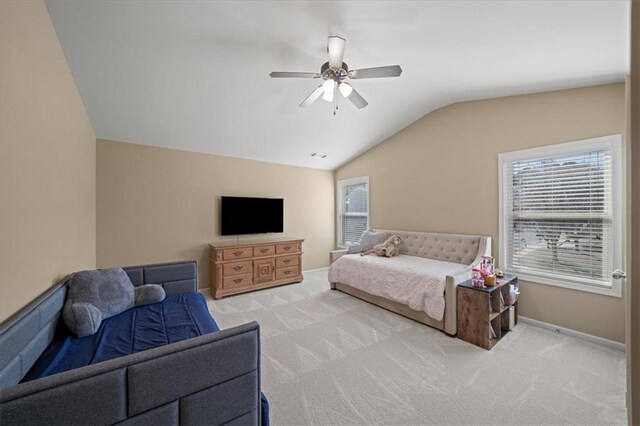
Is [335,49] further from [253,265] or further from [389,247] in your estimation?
[253,265]

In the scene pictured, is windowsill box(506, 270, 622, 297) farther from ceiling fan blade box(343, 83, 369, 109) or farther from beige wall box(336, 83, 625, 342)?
ceiling fan blade box(343, 83, 369, 109)

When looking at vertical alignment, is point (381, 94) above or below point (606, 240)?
Result: above

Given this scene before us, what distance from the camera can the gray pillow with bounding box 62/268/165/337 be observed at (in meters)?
1.77

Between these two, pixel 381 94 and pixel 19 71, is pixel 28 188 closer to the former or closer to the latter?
pixel 19 71

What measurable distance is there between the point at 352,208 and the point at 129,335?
179 inches

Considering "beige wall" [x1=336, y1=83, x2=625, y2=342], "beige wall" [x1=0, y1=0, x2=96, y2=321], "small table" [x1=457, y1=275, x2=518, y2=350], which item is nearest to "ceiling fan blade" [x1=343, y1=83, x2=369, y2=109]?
"beige wall" [x1=336, y1=83, x2=625, y2=342]

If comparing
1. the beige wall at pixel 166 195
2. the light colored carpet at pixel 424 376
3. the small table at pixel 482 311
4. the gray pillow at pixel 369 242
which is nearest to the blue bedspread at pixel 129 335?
the light colored carpet at pixel 424 376

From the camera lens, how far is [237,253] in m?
4.05

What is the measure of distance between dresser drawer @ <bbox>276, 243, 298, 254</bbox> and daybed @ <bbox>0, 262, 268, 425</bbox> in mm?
2677

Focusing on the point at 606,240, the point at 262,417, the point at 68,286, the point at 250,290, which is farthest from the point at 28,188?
the point at 606,240

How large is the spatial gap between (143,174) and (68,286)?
215 centimetres

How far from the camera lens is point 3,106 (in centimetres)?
130

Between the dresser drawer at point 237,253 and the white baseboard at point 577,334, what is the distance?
3832 millimetres

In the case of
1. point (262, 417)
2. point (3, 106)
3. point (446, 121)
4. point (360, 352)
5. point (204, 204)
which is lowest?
point (360, 352)
